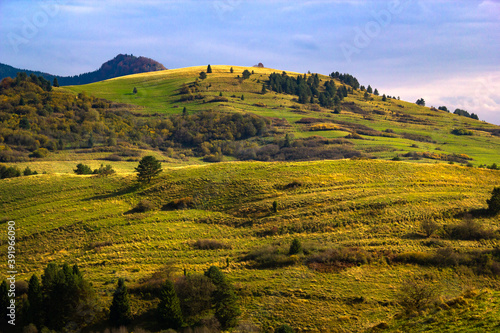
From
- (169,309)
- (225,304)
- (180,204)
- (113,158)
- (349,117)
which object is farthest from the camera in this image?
(349,117)

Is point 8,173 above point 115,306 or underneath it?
above

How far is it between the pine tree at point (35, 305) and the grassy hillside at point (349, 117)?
8732cm

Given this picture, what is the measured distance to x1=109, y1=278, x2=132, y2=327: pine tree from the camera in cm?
2575

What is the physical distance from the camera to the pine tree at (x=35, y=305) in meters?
25.6

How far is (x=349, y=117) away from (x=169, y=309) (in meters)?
149

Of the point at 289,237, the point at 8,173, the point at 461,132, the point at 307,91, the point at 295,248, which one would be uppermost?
the point at 307,91

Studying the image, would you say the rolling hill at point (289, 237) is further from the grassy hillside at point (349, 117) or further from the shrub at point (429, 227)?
Answer: the grassy hillside at point (349, 117)

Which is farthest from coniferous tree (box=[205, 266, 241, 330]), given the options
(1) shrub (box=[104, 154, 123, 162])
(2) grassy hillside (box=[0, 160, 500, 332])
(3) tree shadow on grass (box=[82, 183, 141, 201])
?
(1) shrub (box=[104, 154, 123, 162])

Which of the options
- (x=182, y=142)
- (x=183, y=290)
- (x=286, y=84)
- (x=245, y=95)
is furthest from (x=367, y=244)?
(x=286, y=84)

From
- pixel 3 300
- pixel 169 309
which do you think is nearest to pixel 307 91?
pixel 169 309

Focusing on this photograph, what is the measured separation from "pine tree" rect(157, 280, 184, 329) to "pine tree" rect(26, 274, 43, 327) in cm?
928

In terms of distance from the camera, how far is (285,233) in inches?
1578

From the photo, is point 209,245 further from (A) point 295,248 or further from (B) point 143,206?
(B) point 143,206

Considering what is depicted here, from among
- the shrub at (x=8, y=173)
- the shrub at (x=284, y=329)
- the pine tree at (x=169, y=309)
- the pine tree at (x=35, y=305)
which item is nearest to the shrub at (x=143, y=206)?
the pine tree at (x=35, y=305)
